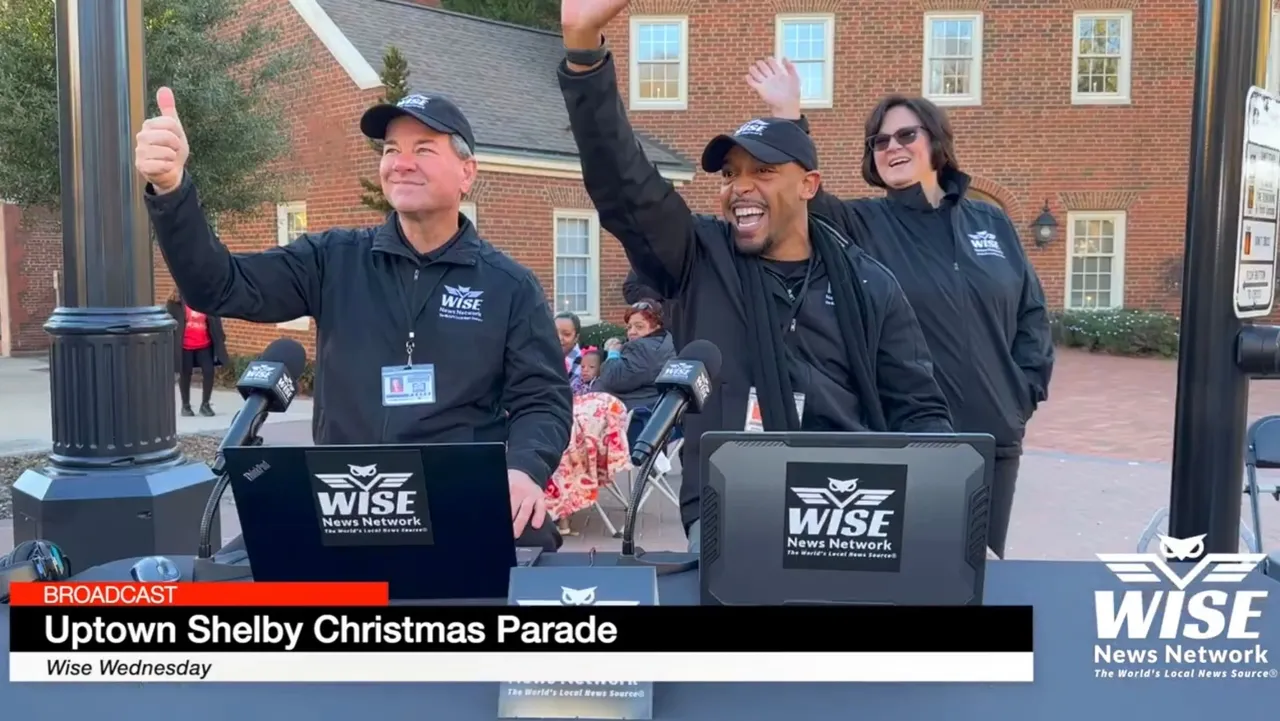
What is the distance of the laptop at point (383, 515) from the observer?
1586 mm

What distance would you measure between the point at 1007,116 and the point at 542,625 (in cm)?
1927

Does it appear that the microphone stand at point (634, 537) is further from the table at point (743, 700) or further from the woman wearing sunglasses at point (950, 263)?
the woman wearing sunglasses at point (950, 263)

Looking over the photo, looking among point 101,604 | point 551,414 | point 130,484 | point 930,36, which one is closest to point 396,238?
point 551,414

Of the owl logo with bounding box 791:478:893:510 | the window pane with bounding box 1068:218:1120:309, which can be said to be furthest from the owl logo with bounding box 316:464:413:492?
the window pane with bounding box 1068:218:1120:309

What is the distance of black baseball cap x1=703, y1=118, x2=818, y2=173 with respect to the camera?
2.33m

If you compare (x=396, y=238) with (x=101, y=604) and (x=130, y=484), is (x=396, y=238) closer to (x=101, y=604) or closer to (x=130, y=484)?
(x=101, y=604)

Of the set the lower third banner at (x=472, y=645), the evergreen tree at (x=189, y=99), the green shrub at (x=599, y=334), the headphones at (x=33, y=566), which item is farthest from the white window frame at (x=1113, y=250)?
the headphones at (x=33, y=566)

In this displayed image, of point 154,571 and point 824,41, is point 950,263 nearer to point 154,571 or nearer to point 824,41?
point 154,571

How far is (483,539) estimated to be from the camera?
1.66 m

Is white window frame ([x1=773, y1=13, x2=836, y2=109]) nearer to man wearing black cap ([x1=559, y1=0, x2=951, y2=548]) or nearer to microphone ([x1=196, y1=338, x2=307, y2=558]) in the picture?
man wearing black cap ([x1=559, y1=0, x2=951, y2=548])

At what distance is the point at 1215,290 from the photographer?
244 cm

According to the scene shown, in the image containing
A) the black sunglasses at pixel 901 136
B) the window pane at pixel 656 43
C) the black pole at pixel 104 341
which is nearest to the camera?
the black sunglasses at pixel 901 136

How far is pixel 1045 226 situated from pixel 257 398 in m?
18.9

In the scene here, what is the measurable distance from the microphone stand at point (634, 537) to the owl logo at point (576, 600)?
0.28 m
